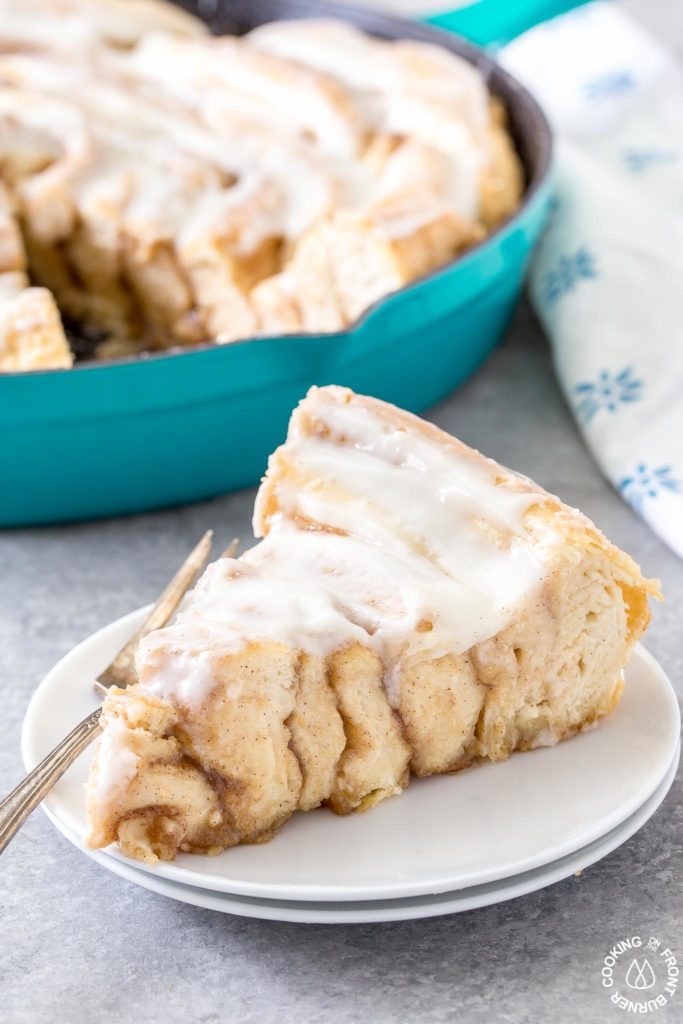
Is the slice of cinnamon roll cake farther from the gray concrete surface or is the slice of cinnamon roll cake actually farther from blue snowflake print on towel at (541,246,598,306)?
blue snowflake print on towel at (541,246,598,306)

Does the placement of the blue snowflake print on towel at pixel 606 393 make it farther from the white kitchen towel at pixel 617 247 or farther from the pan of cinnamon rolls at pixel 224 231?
the pan of cinnamon rolls at pixel 224 231

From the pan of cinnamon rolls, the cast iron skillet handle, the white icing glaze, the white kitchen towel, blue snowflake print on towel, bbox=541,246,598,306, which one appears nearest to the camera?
the white icing glaze

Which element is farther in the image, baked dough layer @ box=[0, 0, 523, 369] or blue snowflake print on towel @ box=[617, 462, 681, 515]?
baked dough layer @ box=[0, 0, 523, 369]

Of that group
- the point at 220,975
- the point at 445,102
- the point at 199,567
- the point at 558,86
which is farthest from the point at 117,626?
the point at 558,86

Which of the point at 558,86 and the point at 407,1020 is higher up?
the point at 407,1020

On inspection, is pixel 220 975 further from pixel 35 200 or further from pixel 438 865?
pixel 35 200

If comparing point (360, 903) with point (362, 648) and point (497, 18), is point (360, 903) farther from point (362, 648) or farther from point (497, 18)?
point (497, 18)

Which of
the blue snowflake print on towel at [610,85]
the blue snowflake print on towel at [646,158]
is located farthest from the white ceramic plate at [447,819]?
the blue snowflake print on towel at [610,85]
